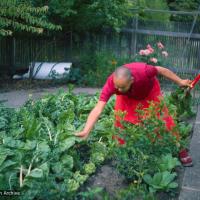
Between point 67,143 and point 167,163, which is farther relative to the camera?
point 67,143

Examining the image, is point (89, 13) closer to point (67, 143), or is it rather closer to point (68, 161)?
point (67, 143)

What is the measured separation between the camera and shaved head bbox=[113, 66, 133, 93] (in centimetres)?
477

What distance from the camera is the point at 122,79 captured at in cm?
477

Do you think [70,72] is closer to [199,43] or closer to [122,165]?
[199,43]

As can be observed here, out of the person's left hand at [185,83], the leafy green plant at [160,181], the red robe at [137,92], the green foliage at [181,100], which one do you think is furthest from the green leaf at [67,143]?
the green foliage at [181,100]

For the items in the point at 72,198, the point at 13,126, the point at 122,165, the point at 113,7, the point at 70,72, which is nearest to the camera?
the point at 72,198

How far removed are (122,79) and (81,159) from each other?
3.34ft

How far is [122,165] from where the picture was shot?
460 cm

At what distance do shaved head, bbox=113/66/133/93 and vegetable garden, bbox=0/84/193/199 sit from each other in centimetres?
31

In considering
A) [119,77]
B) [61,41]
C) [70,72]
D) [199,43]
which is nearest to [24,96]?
[70,72]

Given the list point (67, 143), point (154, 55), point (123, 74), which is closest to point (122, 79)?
point (123, 74)

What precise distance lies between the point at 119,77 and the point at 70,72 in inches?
282

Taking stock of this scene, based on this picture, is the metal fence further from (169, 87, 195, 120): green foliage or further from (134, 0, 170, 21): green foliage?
(169, 87, 195, 120): green foliage

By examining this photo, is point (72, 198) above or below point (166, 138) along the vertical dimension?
below
